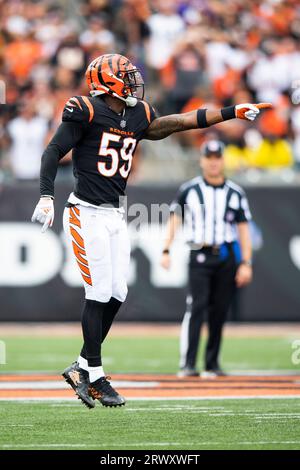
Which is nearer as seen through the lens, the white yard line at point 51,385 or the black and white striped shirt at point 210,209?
the white yard line at point 51,385

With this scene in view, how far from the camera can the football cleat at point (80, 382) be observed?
21.5ft

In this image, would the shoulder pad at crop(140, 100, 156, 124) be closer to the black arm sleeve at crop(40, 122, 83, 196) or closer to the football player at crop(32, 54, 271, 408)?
the football player at crop(32, 54, 271, 408)

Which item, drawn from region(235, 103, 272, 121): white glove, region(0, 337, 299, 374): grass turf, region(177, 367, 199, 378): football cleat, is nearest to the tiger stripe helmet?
region(235, 103, 272, 121): white glove

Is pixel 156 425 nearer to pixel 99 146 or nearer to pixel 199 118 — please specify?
pixel 99 146

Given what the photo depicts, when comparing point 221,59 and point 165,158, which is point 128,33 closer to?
point 221,59

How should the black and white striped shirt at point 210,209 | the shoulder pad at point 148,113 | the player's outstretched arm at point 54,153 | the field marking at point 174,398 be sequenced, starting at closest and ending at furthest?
the player's outstretched arm at point 54,153
the shoulder pad at point 148,113
the field marking at point 174,398
the black and white striped shirt at point 210,209

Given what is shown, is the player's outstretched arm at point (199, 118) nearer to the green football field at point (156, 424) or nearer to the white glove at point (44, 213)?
the white glove at point (44, 213)

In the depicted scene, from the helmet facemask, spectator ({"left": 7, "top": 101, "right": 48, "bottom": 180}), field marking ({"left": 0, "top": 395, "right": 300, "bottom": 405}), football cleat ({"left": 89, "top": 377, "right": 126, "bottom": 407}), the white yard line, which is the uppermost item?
spectator ({"left": 7, "top": 101, "right": 48, "bottom": 180})

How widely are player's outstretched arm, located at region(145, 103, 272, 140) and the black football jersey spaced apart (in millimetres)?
214

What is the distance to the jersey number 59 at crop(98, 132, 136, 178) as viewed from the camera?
261 inches

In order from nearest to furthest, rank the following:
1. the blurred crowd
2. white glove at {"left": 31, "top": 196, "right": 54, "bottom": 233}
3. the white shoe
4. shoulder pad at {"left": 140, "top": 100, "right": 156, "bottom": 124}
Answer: white glove at {"left": 31, "top": 196, "right": 54, "bottom": 233}, shoulder pad at {"left": 140, "top": 100, "right": 156, "bottom": 124}, the white shoe, the blurred crowd

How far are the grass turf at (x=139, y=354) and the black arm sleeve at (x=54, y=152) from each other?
3.22m

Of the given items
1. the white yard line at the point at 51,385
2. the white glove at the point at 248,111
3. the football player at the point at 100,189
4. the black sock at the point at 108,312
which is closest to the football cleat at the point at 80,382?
the football player at the point at 100,189

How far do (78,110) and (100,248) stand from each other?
836 millimetres
